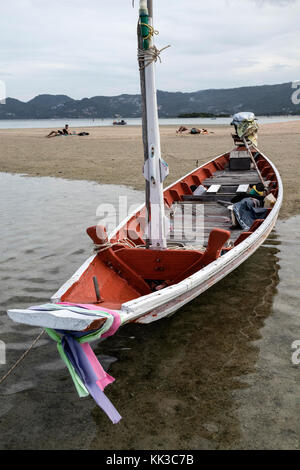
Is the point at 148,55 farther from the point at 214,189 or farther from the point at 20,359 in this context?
the point at 214,189

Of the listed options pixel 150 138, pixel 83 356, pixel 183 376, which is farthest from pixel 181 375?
pixel 150 138

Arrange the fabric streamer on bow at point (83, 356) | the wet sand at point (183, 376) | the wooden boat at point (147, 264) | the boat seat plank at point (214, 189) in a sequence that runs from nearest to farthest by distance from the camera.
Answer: the fabric streamer on bow at point (83, 356) → the wet sand at point (183, 376) → the wooden boat at point (147, 264) → the boat seat plank at point (214, 189)

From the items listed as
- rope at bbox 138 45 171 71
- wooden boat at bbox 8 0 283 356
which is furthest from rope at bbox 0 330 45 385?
rope at bbox 138 45 171 71

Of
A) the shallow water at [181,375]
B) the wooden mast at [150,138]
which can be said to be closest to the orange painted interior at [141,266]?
the wooden mast at [150,138]

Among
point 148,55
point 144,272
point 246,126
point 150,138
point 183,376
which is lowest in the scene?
point 183,376

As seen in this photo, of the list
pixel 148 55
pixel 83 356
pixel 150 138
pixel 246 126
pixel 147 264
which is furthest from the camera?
pixel 246 126

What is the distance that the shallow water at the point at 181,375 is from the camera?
12.2ft

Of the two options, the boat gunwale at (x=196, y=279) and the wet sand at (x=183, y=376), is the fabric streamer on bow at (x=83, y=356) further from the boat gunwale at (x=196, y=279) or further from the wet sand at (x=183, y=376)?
the wet sand at (x=183, y=376)

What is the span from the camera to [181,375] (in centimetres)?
459

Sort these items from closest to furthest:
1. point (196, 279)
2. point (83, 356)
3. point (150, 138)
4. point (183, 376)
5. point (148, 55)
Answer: point (83, 356), point (183, 376), point (196, 279), point (148, 55), point (150, 138)

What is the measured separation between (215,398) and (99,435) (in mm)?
1298

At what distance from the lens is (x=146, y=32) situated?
5180 millimetres

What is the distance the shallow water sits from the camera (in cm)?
372

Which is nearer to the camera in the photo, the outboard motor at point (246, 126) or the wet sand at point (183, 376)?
the wet sand at point (183, 376)
